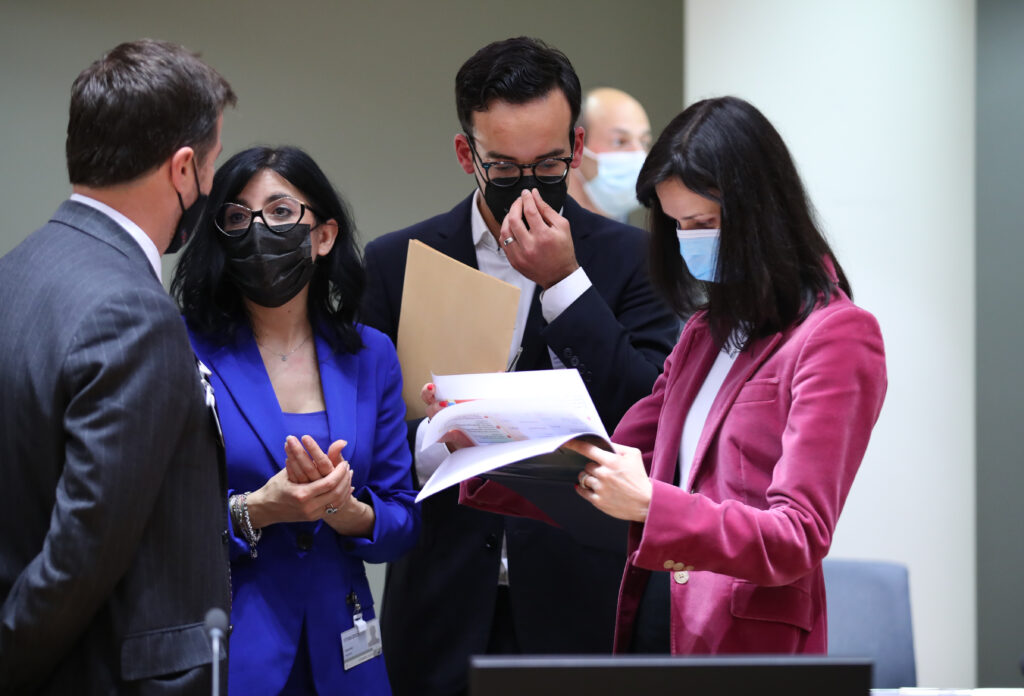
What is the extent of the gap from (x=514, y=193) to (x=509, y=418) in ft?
2.61

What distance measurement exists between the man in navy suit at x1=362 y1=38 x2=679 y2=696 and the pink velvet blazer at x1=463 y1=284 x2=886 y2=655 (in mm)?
496

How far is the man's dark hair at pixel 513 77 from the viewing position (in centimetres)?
222

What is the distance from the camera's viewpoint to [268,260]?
2.02 meters

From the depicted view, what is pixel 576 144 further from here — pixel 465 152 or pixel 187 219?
pixel 187 219

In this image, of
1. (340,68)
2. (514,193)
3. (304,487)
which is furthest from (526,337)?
(340,68)

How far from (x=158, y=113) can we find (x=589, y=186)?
2933 mm

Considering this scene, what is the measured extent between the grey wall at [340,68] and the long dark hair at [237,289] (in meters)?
2.66

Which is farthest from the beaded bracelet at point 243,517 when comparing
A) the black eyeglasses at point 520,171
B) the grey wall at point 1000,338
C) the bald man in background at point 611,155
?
the grey wall at point 1000,338

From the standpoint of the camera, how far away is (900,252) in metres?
3.32

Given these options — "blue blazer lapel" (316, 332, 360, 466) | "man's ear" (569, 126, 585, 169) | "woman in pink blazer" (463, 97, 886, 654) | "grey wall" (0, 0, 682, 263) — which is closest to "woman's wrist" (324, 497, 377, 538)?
"blue blazer lapel" (316, 332, 360, 466)

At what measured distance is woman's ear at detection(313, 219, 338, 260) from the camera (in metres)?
2.14

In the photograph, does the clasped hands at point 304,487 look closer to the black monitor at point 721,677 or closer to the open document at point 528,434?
the open document at point 528,434

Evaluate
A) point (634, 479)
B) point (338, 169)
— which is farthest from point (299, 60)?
point (634, 479)

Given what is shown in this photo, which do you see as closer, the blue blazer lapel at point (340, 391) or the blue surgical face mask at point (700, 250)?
the blue surgical face mask at point (700, 250)
